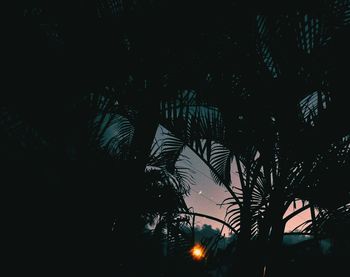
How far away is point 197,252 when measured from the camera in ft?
4.14

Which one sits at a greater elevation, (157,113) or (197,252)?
(157,113)

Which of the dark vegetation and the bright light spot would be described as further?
the bright light spot

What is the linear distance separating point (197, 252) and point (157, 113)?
2.49ft

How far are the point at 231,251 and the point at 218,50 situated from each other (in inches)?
41.2

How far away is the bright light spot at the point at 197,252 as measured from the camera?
1.22 m

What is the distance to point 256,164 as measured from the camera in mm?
1188

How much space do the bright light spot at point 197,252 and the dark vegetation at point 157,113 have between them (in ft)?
0.15

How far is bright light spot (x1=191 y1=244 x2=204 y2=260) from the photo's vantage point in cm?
122

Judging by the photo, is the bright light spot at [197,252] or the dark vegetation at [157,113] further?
the bright light spot at [197,252]

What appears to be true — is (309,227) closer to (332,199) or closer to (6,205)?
(332,199)

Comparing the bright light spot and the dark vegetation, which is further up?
the dark vegetation

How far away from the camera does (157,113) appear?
1.06 meters

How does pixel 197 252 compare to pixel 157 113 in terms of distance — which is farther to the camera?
pixel 197 252

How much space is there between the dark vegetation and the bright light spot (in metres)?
0.05
